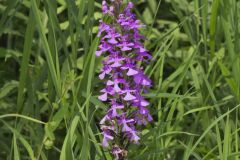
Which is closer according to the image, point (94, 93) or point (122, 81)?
point (122, 81)

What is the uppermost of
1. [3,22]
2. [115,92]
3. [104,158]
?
[3,22]

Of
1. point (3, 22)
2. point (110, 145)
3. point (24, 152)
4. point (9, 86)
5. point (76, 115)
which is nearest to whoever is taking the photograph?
point (76, 115)

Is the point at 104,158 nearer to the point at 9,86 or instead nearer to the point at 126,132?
the point at 126,132

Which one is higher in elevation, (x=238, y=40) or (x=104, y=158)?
(x=238, y=40)

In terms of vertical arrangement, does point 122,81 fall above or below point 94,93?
above

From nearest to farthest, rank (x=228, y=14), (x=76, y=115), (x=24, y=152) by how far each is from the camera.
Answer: (x=76, y=115) < (x=228, y=14) < (x=24, y=152)

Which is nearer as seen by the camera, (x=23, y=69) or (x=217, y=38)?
(x=23, y=69)

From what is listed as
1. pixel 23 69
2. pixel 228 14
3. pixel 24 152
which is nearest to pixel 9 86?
pixel 24 152
